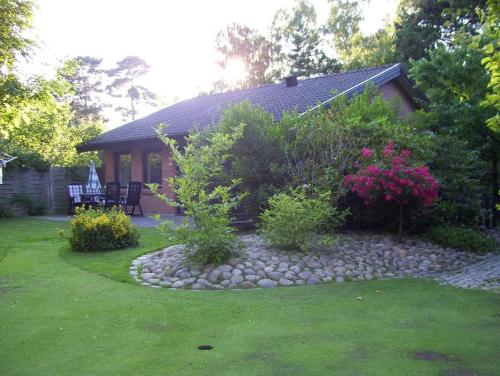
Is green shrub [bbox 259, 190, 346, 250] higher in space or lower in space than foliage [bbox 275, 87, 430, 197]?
lower

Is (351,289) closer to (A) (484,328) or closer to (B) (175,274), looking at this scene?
(A) (484,328)

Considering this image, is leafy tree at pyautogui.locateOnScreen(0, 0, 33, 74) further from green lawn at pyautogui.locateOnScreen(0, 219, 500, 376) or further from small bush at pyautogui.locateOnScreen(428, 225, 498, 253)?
small bush at pyautogui.locateOnScreen(428, 225, 498, 253)

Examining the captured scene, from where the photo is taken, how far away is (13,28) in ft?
21.7

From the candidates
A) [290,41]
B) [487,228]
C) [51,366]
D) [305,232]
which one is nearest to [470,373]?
[51,366]

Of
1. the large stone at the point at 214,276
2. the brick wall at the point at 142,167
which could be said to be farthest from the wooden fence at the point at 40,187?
the large stone at the point at 214,276

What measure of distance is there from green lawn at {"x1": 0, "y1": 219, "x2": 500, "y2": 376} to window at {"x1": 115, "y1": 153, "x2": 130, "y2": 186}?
12.6 m

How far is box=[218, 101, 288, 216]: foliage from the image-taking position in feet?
33.3

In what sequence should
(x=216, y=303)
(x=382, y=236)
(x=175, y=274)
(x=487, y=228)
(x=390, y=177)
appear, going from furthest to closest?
(x=487, y=228), (x=382, y=236), (x=390, y=177), (x=175, y=274), (x=216, y=303)

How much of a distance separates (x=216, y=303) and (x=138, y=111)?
44.6 meters

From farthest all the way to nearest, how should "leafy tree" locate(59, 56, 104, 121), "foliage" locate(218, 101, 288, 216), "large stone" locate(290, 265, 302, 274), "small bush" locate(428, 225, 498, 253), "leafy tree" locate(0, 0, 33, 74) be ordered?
"leafy tree" locate(59, 56, 104, 121) → "foliage" locate(218, 101, 288, 216) → "small bush" locate(428, 225, 498, 253) → "large stone" locate(290, 265, 302, 274) → "leafy tree" locate(0, 0, 33, 74)

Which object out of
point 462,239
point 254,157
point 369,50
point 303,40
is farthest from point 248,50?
point 462,239

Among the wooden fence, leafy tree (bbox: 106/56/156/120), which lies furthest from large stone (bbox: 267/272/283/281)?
leafy tree (bbox: 106/56/156/120)

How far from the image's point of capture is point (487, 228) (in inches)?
497

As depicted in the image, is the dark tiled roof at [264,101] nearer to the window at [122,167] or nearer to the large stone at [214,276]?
the window at [122,167]
